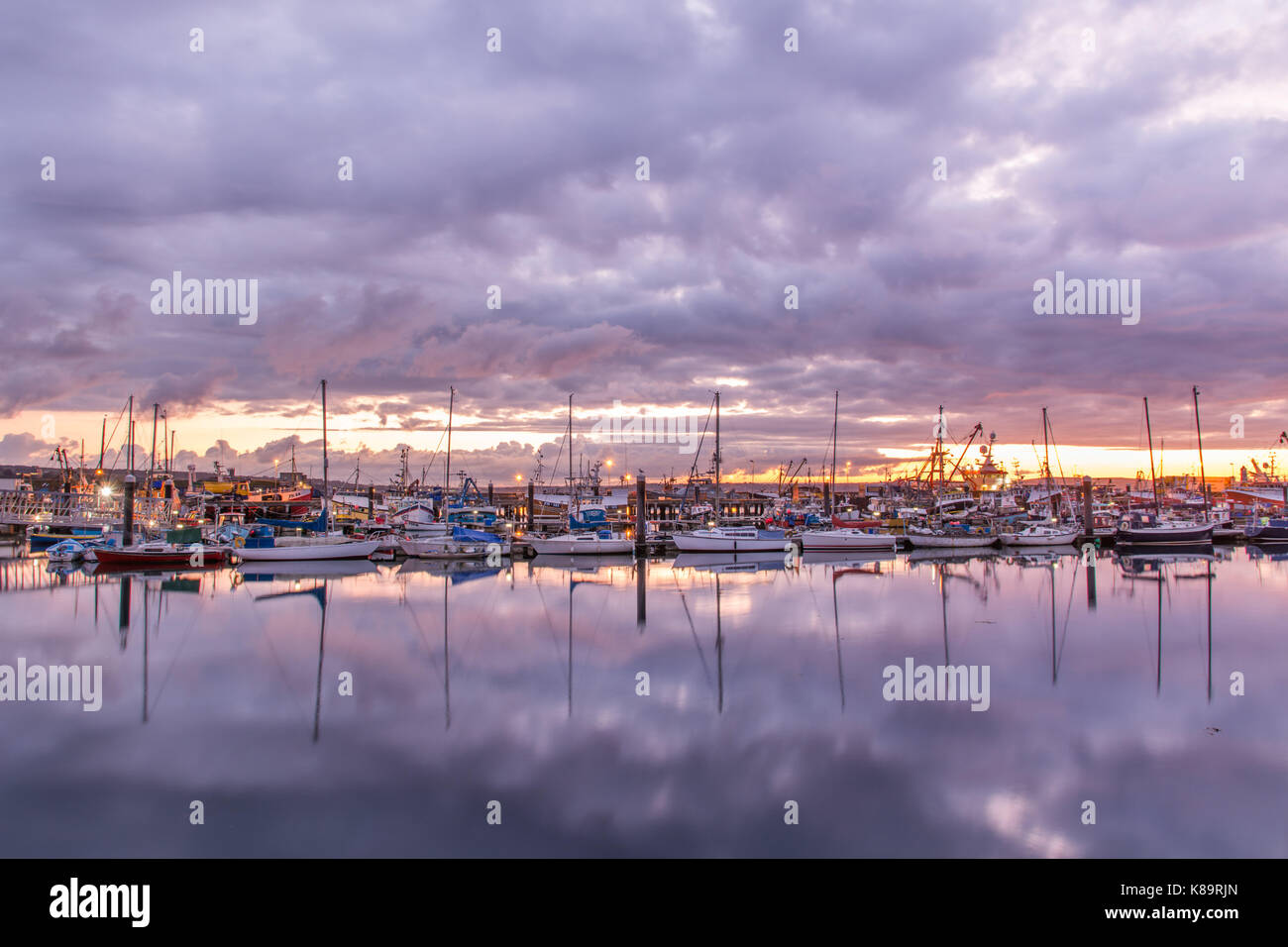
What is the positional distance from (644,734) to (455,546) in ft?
133

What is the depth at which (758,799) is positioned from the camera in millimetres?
10383

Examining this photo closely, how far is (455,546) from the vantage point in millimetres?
51812

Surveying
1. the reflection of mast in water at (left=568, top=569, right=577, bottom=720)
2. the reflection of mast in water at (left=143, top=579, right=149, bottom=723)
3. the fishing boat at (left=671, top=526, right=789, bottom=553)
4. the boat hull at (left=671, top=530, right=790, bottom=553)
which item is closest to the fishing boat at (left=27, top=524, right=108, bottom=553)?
the reflection of mast in water at (left=143, top=579, right=149, bottom=723)

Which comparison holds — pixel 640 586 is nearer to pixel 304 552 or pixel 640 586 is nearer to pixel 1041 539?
pixel 304 552

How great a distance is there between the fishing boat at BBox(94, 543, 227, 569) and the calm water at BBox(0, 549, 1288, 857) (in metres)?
17.1

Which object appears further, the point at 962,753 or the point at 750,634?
the point at 750,634

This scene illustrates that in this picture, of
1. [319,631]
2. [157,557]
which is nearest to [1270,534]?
[319,631]

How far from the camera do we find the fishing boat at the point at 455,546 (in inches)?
2035

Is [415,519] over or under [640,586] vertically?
over

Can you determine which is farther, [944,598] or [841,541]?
[841,541]

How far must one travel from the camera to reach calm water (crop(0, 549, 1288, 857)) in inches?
375

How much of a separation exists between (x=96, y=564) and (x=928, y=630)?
4656 cm
